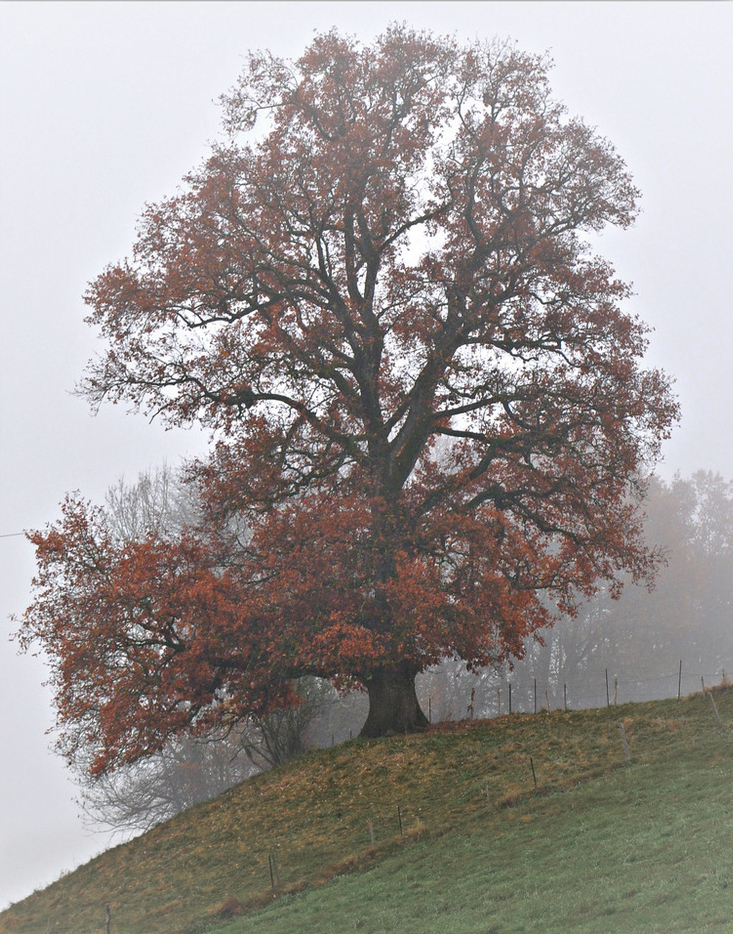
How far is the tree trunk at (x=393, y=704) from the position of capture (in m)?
24.6

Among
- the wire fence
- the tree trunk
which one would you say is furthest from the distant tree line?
the tree trunk

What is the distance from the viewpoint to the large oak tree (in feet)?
74.3

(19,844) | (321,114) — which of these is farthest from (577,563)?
(19,844)

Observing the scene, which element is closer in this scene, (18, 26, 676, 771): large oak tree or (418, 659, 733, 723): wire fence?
(18, 26, 676, 771): large oak tree

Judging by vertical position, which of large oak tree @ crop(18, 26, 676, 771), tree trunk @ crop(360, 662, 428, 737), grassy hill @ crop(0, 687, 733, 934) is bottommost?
grassy hill @ crop(0, 687, 733, 934)

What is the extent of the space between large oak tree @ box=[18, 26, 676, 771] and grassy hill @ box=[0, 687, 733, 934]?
2.44 meters

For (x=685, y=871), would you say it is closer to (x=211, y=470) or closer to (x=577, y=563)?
(x=577, y=563)

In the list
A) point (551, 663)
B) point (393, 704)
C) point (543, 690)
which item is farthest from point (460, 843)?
point (551, 663)

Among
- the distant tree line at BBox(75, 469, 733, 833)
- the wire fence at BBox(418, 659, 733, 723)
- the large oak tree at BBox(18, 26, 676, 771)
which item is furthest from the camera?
the wire fence at BBox(418, 659, 733, 723)

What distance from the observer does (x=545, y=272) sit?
81.4 ft

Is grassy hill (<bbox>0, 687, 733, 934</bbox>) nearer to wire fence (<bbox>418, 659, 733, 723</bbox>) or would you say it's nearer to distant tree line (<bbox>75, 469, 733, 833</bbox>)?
distant tree line (<bbox>75, 469, 733, 833</bbox>)

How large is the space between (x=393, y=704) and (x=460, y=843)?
8611mm

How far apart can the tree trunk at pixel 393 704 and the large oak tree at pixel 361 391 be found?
0.07 m

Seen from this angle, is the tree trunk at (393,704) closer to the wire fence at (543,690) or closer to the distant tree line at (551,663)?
the distant tree line at (551,663)
